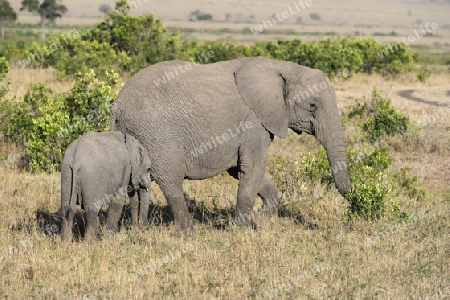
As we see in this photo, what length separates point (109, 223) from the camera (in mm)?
8969

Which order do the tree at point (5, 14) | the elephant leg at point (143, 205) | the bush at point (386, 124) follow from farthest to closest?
the tree at point (5, 14) < the bush at point (386, 124) < the elephant leg at point (143, 205)

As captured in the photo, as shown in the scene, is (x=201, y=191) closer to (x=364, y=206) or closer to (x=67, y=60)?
(x=364, y=206)

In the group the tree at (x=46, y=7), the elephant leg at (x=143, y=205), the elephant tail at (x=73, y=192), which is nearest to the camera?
the elephant tail at (x=73, y=192)

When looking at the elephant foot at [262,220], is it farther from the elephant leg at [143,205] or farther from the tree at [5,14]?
the tree at [5,14]

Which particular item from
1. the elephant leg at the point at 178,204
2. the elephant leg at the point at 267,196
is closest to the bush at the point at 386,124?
the elephant leg at the point at 267,196

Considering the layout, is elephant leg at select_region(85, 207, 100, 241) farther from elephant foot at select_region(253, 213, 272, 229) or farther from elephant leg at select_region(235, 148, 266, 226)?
elephant foot at select_region(253, 213, 272, 229)

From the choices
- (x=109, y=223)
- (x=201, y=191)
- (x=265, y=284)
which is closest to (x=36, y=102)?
(x=201, y=191)

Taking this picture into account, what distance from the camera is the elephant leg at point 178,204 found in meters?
9.06

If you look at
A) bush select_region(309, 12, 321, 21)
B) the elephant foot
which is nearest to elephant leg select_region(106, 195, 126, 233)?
the elephant foot

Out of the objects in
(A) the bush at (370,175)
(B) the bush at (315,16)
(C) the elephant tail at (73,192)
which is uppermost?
(C) the elephant tail at (73,192)

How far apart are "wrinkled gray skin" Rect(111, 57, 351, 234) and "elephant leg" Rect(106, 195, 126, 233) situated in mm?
562

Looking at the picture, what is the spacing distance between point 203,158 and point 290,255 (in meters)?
1.77

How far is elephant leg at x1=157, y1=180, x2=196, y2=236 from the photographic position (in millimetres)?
9062

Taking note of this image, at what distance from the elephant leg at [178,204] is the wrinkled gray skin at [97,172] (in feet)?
1.29
